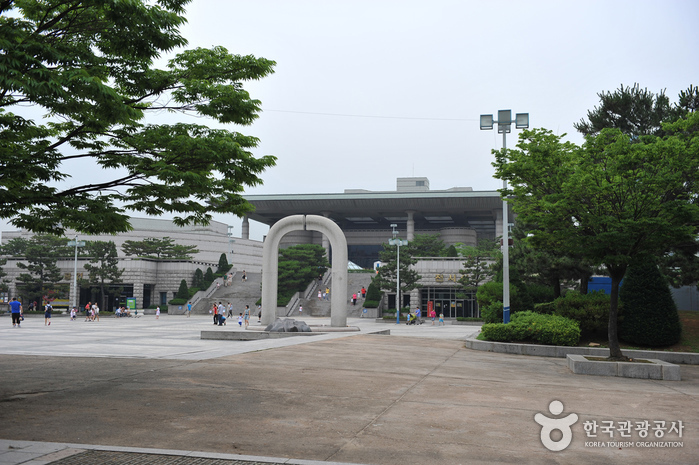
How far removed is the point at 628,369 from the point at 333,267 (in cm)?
2051

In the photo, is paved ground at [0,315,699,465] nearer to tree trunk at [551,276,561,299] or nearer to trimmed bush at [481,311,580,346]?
trimmed bush at [481,311,580,346]

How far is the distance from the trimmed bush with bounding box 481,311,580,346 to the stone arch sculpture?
1161 cm

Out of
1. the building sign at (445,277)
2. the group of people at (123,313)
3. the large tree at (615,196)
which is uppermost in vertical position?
the large tree at (615,196)

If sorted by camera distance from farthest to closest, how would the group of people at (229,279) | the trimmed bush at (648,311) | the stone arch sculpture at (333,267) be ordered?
the group of people at (229,279) < the stone arch sculpture at (333,267) < the trimmed bush at (648,311)

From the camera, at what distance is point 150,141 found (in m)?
9.86

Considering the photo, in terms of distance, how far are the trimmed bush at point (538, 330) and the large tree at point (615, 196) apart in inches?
153

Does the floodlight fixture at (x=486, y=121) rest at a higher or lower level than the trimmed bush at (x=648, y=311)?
higher

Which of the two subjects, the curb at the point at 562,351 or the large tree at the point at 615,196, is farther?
the curb at the point at 562,351

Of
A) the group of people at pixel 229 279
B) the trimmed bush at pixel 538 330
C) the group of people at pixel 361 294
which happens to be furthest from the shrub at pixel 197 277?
the trimmed bush at pixel 538 330

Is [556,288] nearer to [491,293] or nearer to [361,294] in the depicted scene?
[491,293]

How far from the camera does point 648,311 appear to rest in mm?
19422

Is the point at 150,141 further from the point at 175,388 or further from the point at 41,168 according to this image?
the point at 175,388

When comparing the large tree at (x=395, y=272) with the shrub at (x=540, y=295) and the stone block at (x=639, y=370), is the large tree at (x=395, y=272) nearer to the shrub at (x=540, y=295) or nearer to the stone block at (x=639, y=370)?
the shrub at (x=540, y=295)

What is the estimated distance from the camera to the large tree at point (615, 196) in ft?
47.6
